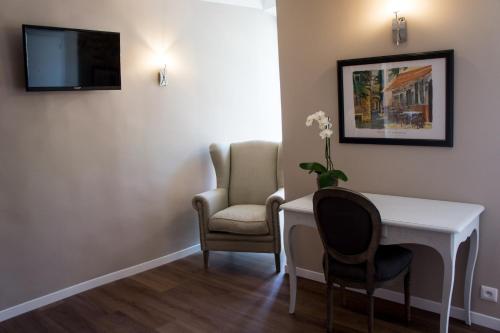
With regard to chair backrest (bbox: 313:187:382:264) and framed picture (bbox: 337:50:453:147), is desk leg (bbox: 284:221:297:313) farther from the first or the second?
framed picture (bbox: 337:50:453:147)

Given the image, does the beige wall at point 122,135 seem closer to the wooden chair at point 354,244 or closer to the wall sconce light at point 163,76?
the wall sconce light at point 163,76

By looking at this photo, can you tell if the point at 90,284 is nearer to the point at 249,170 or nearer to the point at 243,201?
the point at 243,201

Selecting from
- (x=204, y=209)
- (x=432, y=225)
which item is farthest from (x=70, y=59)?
(x=432, y=225)

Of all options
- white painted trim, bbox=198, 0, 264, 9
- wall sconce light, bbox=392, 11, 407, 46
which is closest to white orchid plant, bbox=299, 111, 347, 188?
wall sconce light, bbox=392, 11, 407, 46

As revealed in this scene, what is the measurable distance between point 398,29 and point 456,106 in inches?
24.1

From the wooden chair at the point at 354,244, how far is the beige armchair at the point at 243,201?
3.65 feet

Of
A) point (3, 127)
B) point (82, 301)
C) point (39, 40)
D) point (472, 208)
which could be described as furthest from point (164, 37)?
point (472, 208)

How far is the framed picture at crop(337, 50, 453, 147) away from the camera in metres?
2.73

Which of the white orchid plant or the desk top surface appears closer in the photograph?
the desk top surface

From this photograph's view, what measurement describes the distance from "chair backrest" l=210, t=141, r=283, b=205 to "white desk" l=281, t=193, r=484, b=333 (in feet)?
4.17

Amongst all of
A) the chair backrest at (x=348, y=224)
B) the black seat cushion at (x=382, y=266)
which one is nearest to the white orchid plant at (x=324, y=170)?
the chair backrest at (x=348, y=224)

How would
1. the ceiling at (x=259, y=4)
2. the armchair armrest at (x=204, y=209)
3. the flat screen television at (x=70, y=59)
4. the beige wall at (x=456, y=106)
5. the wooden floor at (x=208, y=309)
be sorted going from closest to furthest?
the beige wall at (x=456, y=106)
the wooden floor at (x=208, y=309)
the flat screen television at (x=70, y=59)
the armchair armrest at (x=204, y=209)
the ceiling at (x=259, y=4)

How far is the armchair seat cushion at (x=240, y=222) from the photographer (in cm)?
373

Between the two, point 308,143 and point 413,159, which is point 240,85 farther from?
point 413,159
